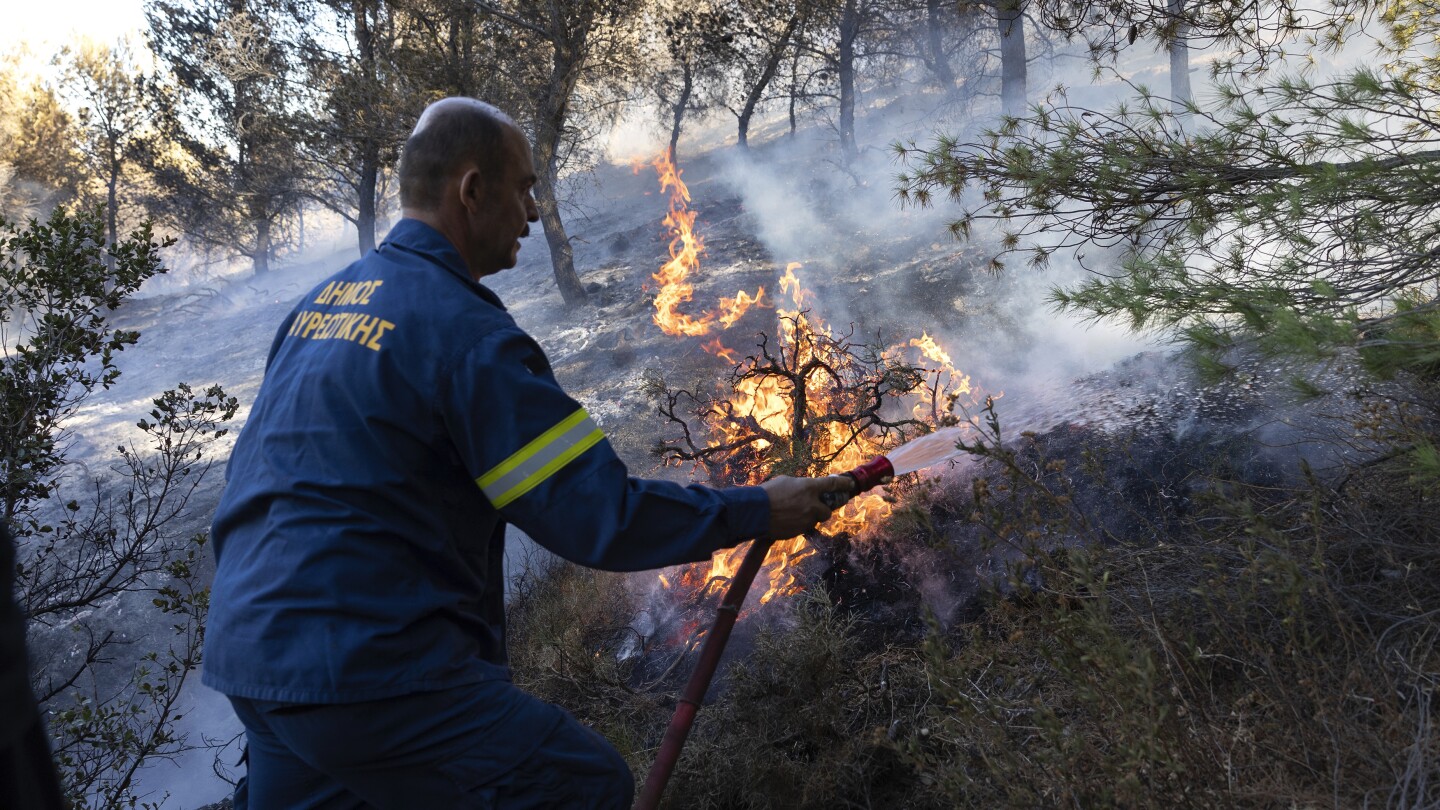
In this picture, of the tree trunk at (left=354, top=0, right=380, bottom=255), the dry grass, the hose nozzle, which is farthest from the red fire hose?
the tree trunk at (left=354, top=0, right=380, bottom=255)

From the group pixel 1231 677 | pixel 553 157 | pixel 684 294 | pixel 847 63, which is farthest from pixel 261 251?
pixel 1231 677

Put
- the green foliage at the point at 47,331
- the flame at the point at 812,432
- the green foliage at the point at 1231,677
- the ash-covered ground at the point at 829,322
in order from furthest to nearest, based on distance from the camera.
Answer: the flame at the point at 812,432, the ash-covered ground at the point at 829,322, the green foliage at the point at 47,331, the green foliage at the point at 1231,677

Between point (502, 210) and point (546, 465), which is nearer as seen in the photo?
point (546, 465)

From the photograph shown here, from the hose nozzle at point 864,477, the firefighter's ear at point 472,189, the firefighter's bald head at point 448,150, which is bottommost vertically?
the hose nozzle at point 864,477

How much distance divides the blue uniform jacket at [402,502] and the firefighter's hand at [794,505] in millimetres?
131

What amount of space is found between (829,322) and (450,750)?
325 inches

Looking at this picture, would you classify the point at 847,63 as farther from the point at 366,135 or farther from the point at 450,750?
the point at 450,750

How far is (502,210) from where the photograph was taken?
2.31 metres

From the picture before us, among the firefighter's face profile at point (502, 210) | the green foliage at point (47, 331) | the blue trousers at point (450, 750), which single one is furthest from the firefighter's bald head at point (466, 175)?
the green foliage at point (47, 331)

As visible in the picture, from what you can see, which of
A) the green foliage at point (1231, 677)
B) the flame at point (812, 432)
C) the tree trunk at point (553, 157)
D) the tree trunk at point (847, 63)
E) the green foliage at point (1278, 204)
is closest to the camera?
the green foliage at point (1231, 677)

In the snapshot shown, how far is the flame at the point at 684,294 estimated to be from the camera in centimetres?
1023

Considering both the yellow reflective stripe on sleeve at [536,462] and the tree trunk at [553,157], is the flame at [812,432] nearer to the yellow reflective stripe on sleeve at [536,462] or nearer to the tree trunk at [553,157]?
the yellow reflective stripe on sleeve at [536,462]

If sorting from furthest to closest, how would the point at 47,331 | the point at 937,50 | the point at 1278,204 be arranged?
the point at 937,50 → the point at 47,331 → the point at 1278,204

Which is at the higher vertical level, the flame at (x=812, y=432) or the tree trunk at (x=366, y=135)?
the tree trunk at (x=366, y=135)
